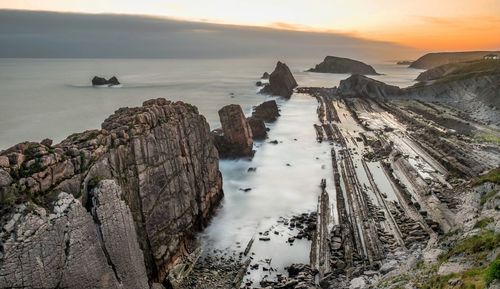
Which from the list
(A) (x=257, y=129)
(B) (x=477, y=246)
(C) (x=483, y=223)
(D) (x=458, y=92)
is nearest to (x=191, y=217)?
(B) (x=477, y=246)

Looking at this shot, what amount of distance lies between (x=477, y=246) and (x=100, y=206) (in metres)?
22.1

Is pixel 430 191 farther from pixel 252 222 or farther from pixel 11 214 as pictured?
pixel 11 214

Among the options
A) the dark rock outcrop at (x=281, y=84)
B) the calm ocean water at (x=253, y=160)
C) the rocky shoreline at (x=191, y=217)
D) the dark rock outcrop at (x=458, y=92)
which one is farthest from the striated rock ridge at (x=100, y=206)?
the dark rock outcrop at (x=281, y=84)

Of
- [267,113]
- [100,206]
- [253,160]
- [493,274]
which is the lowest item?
[253,160]

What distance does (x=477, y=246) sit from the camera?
906 inches

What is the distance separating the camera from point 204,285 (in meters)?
29.0

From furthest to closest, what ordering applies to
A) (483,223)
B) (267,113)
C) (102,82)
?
(102,82), (267,113), (483,223)

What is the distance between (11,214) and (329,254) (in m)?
24.2

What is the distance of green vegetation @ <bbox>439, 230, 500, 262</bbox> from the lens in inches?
862

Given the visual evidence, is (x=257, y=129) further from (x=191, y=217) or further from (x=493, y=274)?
(x=493, y=274)

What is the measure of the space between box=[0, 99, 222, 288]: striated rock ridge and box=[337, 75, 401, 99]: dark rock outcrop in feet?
350

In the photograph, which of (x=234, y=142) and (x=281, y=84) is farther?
(x=281, y=84)

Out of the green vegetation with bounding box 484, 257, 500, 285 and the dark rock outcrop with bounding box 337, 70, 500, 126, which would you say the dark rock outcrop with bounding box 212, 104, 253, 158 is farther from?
the dark rock outcrop with bounding box 337, 70, 500, 126

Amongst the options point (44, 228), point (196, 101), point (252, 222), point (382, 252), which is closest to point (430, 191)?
point (382, 252)
